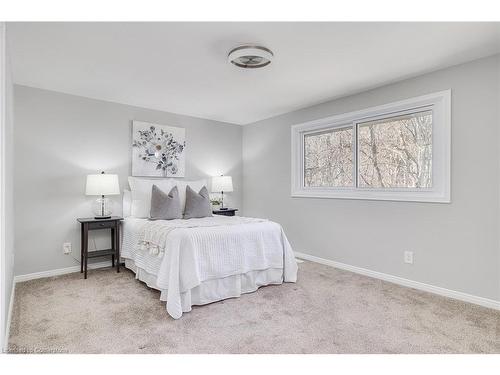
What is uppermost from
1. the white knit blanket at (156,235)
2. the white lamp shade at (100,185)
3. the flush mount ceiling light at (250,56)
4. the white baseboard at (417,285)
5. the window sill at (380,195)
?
the flush mount ceiling light at (250,56)

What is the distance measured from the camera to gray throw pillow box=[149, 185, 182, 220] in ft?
12.5

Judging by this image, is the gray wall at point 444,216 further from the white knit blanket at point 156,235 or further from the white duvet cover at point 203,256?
the white knit blanket at point 156,235

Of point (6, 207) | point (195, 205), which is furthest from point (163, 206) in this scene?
point (6, 207)

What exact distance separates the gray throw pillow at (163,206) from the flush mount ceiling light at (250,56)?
6.27 feet

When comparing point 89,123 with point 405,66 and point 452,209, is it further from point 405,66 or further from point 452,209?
point 452,209

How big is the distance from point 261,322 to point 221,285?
636 millimetres

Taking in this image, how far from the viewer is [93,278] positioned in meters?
3.59

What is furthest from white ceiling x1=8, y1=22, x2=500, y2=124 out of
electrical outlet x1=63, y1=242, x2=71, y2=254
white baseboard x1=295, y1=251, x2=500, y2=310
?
white baseboard x1=295, y1=251, x2=500, y2=310

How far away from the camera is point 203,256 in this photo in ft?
9.21

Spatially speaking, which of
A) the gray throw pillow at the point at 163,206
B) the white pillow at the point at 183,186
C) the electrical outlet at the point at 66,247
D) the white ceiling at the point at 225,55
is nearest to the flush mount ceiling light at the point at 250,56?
the white ceiling at the point at 225,55

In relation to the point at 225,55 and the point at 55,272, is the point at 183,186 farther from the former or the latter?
the point at 225,55

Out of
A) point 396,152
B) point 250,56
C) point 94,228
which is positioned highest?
point 250,56

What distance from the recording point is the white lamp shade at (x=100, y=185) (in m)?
3.65
